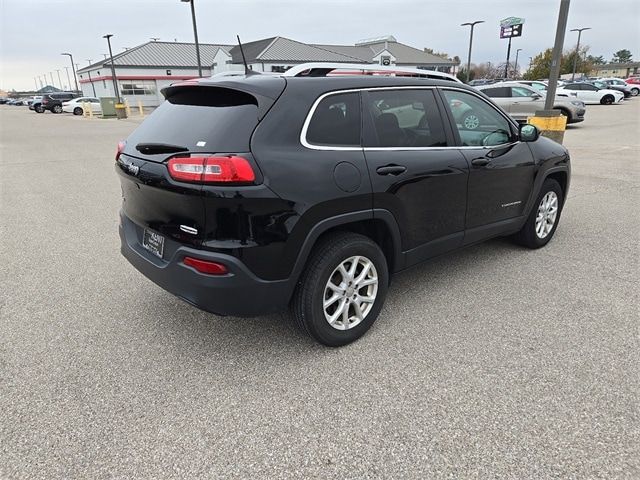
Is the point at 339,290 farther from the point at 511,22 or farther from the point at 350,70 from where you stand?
the point at 511,22

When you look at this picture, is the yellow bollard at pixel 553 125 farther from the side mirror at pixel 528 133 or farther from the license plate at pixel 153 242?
the license plate at pixel 153 242

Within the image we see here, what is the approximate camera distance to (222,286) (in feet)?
8.50

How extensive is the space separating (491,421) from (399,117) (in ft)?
6.78

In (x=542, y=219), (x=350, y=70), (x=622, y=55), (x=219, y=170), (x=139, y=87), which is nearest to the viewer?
(x=219, y=170)

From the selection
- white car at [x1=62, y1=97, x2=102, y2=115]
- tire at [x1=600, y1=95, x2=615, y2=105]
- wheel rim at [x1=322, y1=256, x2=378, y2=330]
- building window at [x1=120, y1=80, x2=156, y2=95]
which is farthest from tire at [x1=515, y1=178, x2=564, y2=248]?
building window at [x1=120, y1=80, x2=156, y2=95]

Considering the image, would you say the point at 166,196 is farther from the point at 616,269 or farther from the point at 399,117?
the point at 616,269

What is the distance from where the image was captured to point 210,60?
56250 millimetres

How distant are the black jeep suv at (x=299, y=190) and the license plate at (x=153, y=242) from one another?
0.04 ft

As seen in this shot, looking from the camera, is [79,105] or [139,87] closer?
[79,105]

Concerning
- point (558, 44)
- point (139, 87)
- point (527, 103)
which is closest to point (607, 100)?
point (527, 103)

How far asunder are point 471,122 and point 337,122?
4.95 feet

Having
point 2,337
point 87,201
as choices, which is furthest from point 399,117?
point 87,201

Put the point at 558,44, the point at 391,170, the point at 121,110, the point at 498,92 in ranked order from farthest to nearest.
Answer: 1. the point at 121,110
2. the point at 498,92
3. the point at 558,44
4. the point at 391,170


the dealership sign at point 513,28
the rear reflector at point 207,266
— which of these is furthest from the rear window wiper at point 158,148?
the dealership sign at point 513,28
